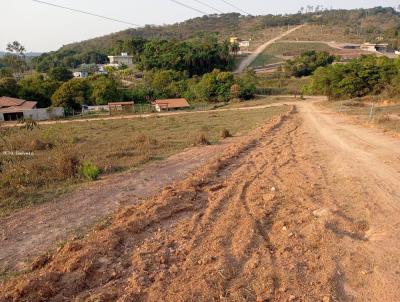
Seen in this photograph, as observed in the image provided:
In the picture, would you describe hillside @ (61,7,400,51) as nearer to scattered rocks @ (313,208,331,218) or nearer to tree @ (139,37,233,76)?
tree @ (139,37,233,76)

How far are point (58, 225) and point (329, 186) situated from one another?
18.3 feet

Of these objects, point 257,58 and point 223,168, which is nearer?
point 223,168

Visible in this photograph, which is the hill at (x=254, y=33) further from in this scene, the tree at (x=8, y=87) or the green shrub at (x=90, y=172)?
the green shrub at (x=90, y=172)

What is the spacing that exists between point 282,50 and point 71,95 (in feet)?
237

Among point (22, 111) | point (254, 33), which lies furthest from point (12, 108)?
point (254, 33)

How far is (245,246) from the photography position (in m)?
5.76

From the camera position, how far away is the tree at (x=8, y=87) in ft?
182

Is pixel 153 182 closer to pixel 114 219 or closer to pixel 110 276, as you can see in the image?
pixel 114 219

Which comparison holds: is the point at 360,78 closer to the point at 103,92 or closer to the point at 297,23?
the point at 103,92

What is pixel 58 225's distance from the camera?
7.18 metres

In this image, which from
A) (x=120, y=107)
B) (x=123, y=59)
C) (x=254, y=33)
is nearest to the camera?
(x=120, y=107)

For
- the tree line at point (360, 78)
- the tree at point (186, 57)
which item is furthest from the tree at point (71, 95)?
the tree line at point (360, 78)

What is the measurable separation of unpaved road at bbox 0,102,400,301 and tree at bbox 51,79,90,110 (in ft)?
157

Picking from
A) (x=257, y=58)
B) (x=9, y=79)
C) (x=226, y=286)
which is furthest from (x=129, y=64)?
(x=226, y=286)
